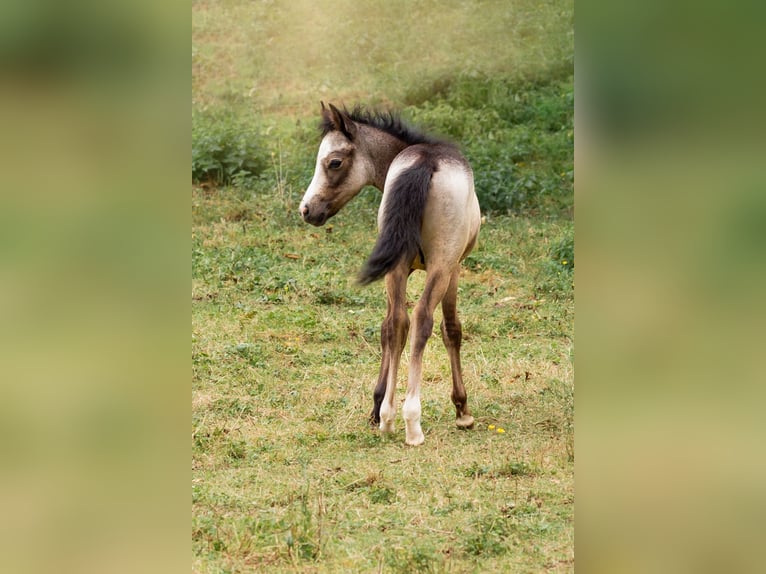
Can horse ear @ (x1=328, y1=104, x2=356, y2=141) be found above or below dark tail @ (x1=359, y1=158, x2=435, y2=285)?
above

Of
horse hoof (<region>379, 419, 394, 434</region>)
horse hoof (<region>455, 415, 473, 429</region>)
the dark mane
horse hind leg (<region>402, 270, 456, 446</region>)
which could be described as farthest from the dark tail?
horse hoof (<region>455, 415, 473, 429</region>)

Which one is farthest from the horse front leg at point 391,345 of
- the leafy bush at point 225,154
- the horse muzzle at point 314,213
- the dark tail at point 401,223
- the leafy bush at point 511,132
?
the leafy bush at point 225,154

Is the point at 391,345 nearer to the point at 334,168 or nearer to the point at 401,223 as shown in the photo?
the point at 401,223

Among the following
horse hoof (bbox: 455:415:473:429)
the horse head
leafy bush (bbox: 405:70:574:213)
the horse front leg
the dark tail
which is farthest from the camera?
leafy bush (bbox: 405:70:574:213)

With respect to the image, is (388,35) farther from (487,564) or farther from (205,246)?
(487,564)

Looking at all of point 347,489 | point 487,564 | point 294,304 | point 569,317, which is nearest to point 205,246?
point 294,304

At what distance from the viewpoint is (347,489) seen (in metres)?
4.62

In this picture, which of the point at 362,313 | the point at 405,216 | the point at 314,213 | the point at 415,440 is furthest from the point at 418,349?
Result: the point at 362,313

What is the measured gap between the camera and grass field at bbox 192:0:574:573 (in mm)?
4031

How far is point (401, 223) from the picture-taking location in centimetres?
519
